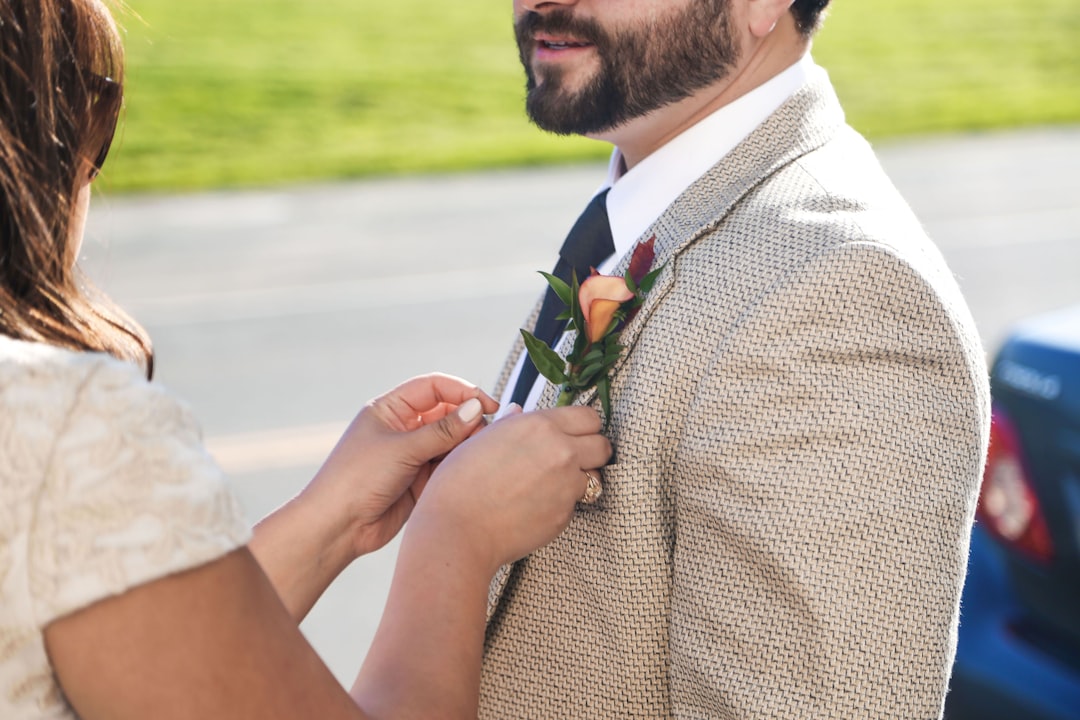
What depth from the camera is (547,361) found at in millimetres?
1895

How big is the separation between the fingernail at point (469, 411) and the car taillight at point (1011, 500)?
5.18 feet

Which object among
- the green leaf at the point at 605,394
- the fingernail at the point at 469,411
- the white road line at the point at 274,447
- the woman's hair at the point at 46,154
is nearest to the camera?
the woman's hair at the point at 46,154

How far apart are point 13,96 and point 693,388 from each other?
2.89 ft

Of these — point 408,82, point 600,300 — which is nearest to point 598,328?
point 600,300

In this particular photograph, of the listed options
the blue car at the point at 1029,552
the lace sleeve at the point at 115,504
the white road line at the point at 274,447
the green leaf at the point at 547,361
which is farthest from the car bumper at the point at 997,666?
the white road line at the point at 274,447

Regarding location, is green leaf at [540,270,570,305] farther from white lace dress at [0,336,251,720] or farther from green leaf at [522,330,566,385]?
white lace dress at [0,336,251,720]

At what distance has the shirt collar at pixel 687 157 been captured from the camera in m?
2.06

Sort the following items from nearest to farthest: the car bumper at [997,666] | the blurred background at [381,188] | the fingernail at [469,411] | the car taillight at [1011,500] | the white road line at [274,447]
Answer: the fingernail at [469,411]
the car bumper at [997,666]
the car taillight at [1011,500]
the white road line at [274,447]
the blurred background at [381,188]

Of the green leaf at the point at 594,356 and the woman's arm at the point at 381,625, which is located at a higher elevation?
the green leaf at the point at 594,356

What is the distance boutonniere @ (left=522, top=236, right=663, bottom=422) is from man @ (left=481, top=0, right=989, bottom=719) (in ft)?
0.08

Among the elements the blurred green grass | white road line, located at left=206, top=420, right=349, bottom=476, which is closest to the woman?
white road line, located at left=206, top=420, right=349, bottom=476

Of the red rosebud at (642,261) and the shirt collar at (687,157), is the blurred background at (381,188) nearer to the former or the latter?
the shirt collar at (687,157)

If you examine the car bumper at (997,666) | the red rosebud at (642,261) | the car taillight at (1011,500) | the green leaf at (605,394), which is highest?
the red rosebud at (642,261)

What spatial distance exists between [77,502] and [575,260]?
41.7 inches
